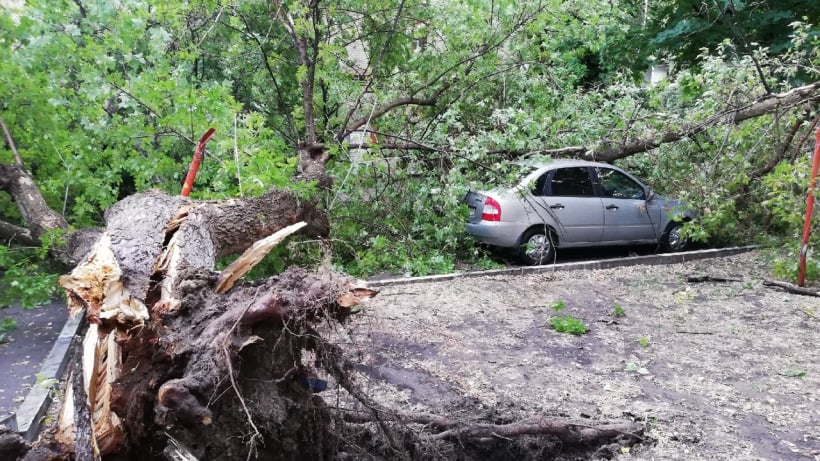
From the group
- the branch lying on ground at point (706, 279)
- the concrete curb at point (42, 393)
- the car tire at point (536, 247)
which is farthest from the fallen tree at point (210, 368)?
the branch lying on ground at point (706, 279)

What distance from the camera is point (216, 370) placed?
231 centimetres

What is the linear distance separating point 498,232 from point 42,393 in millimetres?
5671

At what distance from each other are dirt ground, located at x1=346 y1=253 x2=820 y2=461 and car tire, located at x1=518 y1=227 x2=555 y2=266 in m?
0.74

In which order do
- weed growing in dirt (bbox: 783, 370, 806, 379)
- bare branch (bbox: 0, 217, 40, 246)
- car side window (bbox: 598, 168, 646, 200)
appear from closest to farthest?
weed growing in dirt (bbox: 783, 370, 806, 379)
bare branch (bbox: 0, 217, 40, 246)
car side window (bbox: 598, 168, 646, 200)

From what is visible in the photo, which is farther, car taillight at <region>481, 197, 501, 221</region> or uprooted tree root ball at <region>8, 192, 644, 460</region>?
car taillight at <region>481, 197, 501, 221</region>

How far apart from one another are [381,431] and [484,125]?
18.4 feet

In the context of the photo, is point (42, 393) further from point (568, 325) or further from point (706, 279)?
point (706, 279)

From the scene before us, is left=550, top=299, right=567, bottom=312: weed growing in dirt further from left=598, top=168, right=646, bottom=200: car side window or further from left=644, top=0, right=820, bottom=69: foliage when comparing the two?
left=644, top=0, right=820, bottom=69: foliage

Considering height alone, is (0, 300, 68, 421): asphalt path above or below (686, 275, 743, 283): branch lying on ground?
below

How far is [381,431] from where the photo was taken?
318 cm

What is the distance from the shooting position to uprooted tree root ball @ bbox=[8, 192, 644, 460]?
238 cm

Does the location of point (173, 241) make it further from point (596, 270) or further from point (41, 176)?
point (596, 270)

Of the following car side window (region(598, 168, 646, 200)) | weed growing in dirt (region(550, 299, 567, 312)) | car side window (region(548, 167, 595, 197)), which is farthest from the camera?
car side window (region(598, 168, 646, 200))

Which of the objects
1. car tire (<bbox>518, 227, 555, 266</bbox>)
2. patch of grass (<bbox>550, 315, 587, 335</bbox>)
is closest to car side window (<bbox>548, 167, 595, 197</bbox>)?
car tire (<bbox>518, 227, 555, 266</bbox>)
